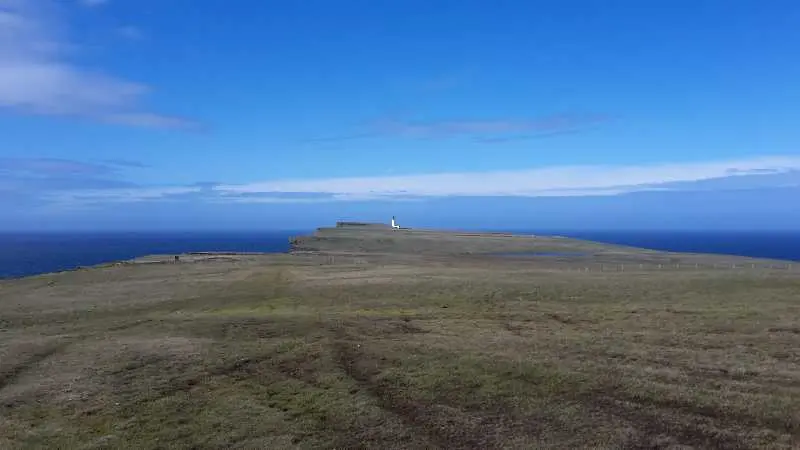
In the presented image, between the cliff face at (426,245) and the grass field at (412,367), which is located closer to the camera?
the grass field at (412,367)

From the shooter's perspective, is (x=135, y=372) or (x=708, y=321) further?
(x=708, y=321)

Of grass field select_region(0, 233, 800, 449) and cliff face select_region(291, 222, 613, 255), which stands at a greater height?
cliff face select_region(291, 222, 613, 255)

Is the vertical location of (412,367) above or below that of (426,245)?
below

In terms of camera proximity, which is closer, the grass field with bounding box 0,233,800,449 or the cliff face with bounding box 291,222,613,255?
the grass field with bounding box 0,233,800,449

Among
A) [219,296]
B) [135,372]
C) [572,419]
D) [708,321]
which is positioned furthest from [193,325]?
[708,321]

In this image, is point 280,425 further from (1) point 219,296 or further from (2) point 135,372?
(1) point 219,296

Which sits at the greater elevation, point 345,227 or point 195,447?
point 345,227

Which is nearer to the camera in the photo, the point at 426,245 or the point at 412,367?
the point at 412,367

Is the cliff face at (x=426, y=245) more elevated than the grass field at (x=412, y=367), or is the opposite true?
the cliff face at (x=426, y=245)
